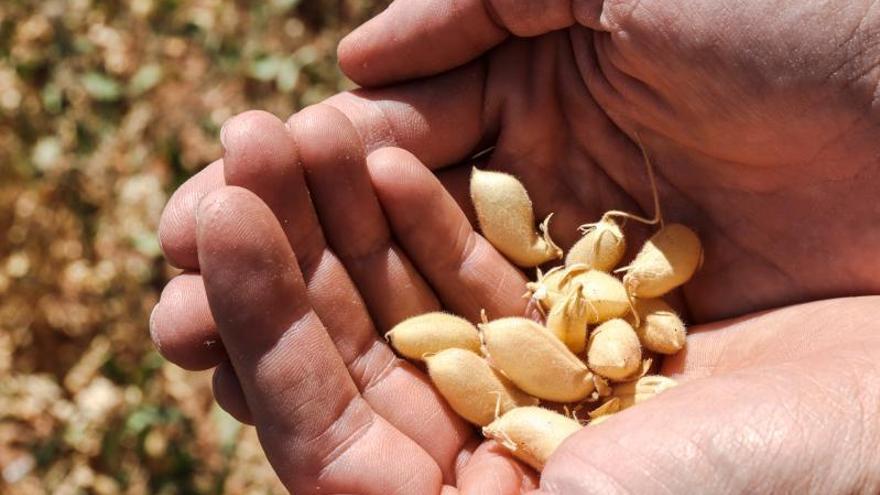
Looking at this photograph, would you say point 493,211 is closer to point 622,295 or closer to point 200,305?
point 622,295

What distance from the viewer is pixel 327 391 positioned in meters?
1.98

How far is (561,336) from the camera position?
7.45 ft

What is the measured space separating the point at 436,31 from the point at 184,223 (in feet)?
2.59

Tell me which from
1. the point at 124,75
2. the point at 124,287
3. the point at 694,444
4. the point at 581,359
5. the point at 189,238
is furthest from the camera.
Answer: the point at 124,75

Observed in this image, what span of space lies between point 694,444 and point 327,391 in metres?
0.77

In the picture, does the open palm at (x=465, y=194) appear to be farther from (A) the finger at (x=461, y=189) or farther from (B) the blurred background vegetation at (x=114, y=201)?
(B) the blurred background vegetation at (x=114, y=201)

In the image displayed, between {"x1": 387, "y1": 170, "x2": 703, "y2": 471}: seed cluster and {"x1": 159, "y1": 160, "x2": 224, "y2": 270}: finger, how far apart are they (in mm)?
516

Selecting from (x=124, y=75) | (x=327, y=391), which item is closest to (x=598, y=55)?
Answer: (x=327, y=391)

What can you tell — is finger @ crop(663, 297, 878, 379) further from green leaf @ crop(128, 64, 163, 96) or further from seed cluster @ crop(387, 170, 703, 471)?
green leaf @ crop(128, 64, 163, 96)

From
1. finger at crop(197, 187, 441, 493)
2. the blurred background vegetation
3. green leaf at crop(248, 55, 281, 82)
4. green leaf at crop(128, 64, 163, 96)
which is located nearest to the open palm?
finger at crop(197, 187, 441, 493)

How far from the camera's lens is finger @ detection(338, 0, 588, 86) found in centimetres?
234

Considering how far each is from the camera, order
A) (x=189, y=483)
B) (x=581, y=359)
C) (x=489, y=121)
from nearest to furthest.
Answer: (x=581, y=359) → (x=489, y=121) → (x=189, y=483)

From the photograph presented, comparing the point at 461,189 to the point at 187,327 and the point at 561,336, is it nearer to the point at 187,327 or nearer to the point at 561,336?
the point at 561,336

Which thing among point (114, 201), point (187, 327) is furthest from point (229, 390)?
point (114, 201)
